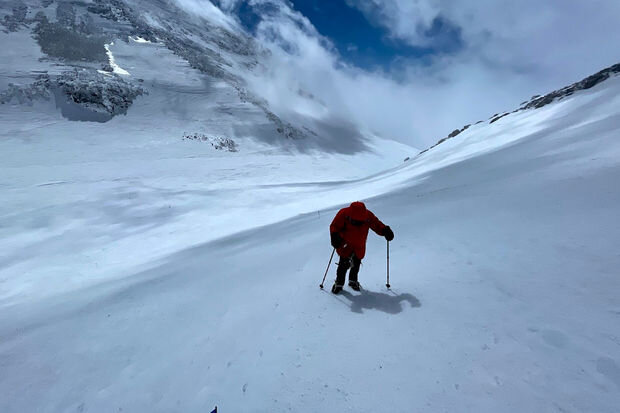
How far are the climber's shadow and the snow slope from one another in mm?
30

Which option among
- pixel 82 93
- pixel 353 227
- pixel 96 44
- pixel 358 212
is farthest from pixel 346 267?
pixel 96 44

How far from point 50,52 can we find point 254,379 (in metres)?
67.3

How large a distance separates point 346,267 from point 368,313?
1.02 metres

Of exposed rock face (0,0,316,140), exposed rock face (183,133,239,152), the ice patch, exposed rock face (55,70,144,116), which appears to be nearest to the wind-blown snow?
exposed rock face (183,133,239,152)

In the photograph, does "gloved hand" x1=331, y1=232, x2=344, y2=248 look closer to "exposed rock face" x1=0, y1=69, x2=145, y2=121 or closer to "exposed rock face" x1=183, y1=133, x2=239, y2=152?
"exposed rock face" x1=183, y1=133, x2=239, y2=152

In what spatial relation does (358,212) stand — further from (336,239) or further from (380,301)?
(380,301)

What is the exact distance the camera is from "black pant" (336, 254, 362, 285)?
4.53 meters

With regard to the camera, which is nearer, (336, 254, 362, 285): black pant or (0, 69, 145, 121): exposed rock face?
(336, 254, 362, 285): black pant

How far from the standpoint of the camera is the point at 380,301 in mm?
4035

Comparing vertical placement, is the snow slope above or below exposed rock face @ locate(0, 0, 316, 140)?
below

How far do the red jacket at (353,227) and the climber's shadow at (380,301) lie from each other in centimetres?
66

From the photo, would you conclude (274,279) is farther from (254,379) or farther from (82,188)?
(82,188)

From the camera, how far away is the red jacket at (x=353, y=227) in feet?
15.0

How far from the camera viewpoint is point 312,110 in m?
93.2
